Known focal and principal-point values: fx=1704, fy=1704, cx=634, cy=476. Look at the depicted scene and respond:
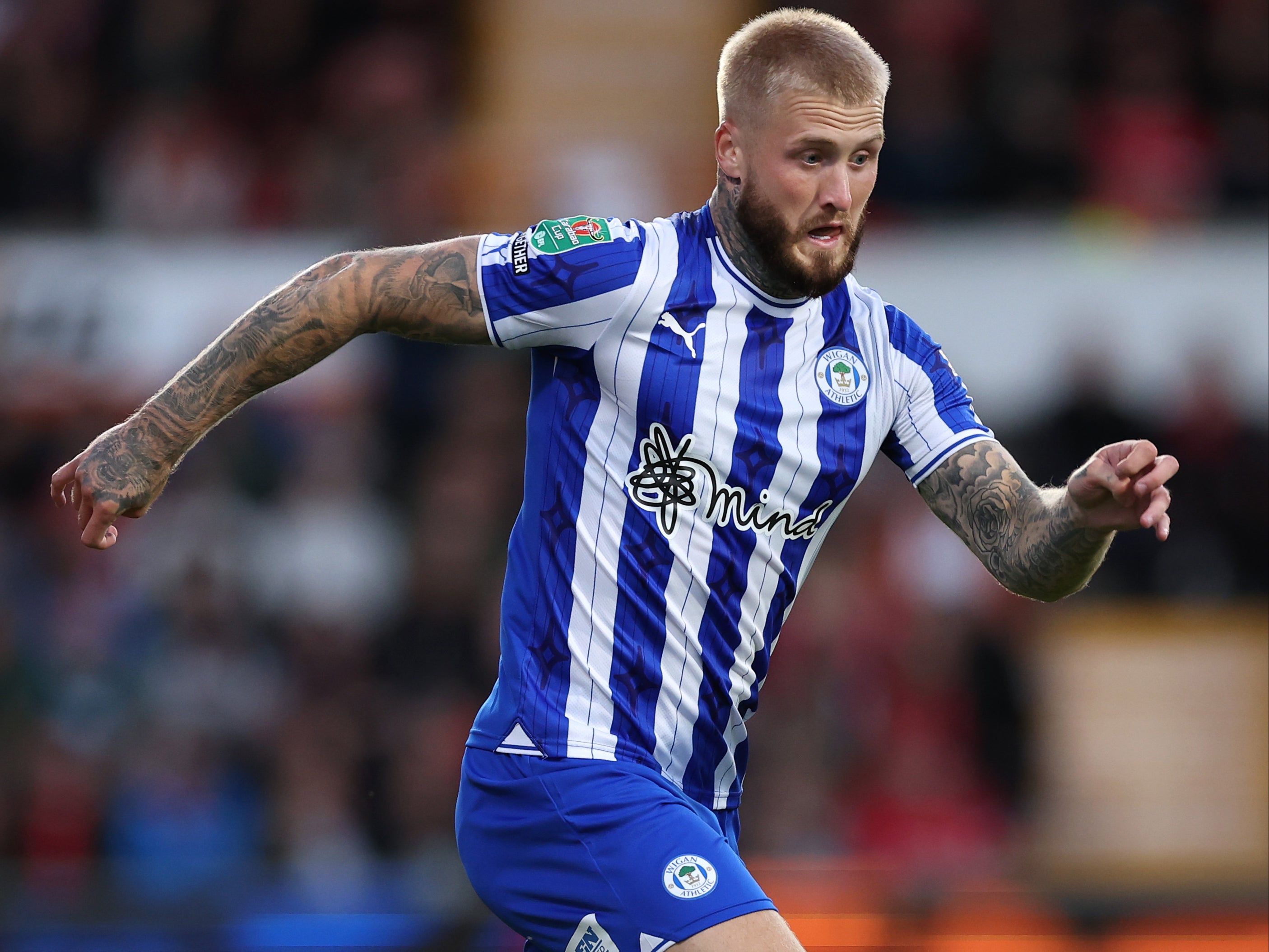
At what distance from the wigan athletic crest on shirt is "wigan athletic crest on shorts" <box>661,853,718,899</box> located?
1162 mm

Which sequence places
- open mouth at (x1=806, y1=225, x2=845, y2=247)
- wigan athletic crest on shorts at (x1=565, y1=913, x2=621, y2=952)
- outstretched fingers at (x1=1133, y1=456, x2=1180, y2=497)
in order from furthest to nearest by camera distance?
open mouth at (x1=806, y1=225, x2=845, y2=247) → wigan athletic crest on shorts at (x1=565, y1=913, x2=621, y2=952) → outstretched fingers at (x1=1133, y1=456, x2=1180, y2=497)

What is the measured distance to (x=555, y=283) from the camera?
12.7 ft

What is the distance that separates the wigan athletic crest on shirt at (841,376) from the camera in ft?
13.5

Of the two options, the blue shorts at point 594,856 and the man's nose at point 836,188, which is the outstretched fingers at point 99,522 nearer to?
the blue shorts at point 594,856

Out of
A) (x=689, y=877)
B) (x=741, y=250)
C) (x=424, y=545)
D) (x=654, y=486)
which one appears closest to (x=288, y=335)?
(x=654, y=486)

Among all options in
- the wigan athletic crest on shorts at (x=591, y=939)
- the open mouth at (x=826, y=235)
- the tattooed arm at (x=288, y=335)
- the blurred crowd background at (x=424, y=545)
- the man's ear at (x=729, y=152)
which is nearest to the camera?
the wigan athletic crest on shorts at (x=591, y=939)

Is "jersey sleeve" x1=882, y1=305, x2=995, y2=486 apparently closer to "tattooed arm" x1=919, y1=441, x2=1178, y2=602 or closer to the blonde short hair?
"tattooed arm" x1=919, y1=441, x2=1178, y2=602

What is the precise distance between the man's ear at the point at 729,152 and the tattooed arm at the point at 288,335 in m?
0.66

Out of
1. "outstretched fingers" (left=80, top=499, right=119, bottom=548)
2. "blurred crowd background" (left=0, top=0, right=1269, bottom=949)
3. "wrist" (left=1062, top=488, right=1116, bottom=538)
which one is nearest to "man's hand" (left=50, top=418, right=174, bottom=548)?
"outstretched fingers" (left=80, top=499, right=119, bottom=548)

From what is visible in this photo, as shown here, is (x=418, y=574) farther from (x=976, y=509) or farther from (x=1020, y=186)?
(x=976, y=509)

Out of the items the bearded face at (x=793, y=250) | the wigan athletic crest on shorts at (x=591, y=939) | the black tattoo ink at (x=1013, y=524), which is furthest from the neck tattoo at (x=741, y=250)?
the wigan athletic crest on shorts at (x=591, y=939)

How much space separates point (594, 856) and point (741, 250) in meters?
1.46

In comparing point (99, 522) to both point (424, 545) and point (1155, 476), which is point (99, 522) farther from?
point (424, 545)

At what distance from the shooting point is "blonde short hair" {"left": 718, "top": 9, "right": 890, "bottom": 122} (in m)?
3.91
